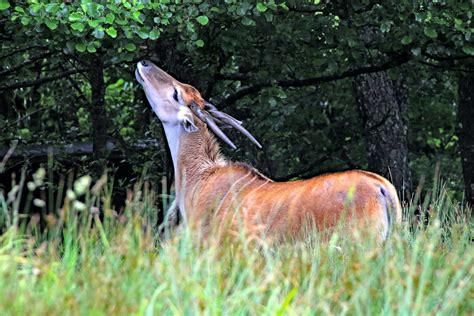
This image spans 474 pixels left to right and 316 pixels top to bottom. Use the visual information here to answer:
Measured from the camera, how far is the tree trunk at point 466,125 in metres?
12.9

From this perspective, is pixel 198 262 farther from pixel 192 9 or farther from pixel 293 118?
pixel 293 118

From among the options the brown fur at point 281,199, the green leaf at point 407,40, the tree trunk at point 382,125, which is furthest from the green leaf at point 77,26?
the tree trunk at point 382,125

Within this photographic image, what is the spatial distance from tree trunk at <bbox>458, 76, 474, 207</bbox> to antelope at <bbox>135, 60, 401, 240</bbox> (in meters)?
4.24

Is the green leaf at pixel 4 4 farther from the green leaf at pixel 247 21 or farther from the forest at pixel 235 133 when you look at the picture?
the green leaf at pixel 247 21

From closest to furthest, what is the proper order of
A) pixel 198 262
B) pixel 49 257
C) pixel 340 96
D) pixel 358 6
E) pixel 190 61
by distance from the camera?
pixel 198 262, pixel 49 257, pixel 358 6, pixel 190 61, pixel 340 96

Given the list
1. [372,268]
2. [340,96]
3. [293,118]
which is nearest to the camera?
[372,268]

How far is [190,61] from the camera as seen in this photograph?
11273 mm

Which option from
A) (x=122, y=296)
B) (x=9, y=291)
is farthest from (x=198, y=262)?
(x=9, y=291)

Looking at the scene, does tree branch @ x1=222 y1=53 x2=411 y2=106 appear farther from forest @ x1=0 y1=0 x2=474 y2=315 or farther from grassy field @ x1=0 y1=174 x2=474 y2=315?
grassy field @ x1=0 y1=174 x2=474 y2=315

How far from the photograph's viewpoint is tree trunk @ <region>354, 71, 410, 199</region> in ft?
Answer: 40.3

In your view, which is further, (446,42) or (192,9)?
(446,42)

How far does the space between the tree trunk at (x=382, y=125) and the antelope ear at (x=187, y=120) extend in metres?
3.34

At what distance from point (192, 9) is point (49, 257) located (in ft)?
13.6

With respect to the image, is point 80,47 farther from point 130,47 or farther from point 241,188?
point 241,188
